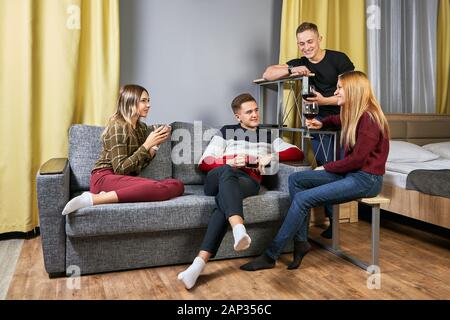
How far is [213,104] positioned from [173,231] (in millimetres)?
1313

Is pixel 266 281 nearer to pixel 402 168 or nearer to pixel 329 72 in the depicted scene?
pixel 402 168

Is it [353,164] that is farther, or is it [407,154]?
[407,154]

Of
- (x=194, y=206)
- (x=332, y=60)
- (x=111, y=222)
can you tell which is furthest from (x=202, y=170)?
(x=332, y=60)

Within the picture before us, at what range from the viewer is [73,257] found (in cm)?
206

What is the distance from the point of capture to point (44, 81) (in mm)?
2736

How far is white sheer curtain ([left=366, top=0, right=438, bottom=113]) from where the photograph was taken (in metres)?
3.71

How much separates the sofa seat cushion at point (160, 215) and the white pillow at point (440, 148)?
170cm

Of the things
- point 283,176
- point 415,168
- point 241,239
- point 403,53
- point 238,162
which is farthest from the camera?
point 403,53

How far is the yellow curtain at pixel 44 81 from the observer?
2637 millimetres

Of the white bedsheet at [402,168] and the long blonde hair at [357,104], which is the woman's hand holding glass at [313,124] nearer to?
the long blonde hair at [357,104]

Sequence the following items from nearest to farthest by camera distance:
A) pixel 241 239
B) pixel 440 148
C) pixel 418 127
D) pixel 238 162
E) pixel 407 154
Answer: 1. pixel 241 239
2. pixel 238 162
3. pixel 407 154
4. pixel 440 148
5. pixel 418 127

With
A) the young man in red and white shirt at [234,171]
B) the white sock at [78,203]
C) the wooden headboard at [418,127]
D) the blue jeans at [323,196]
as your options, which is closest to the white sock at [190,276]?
the young man in red and white shirt at [234,171]

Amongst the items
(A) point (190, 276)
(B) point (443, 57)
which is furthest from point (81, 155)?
(B) point (443, 57)

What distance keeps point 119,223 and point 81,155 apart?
2.04 feet
